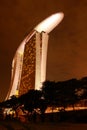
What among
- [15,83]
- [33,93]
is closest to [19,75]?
[15,83]

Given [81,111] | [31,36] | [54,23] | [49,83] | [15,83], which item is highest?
[54,23]

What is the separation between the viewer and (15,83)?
112 metres

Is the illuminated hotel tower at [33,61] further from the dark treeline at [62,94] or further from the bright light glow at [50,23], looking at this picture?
the dark treeline at [62,94]

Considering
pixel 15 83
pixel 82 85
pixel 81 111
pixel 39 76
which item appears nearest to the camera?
pixel 82 85

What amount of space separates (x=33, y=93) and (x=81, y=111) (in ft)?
34.3

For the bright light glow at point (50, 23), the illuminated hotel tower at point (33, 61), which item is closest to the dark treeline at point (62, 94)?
the illuminated hotel tower at point (33, 61)

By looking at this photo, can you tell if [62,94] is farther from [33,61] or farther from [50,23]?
[50,23]

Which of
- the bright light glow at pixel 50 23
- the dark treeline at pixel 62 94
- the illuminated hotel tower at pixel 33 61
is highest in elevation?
the bright light glow at pixel 50 23

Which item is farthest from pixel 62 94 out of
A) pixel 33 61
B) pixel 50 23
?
pixel 50 23

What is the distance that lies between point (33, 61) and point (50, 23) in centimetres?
2338

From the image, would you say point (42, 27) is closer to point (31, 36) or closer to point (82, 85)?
point (31, 36)

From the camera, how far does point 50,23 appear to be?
122750 millimetres

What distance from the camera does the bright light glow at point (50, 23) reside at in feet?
395

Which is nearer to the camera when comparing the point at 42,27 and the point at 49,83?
the point at 49,83
